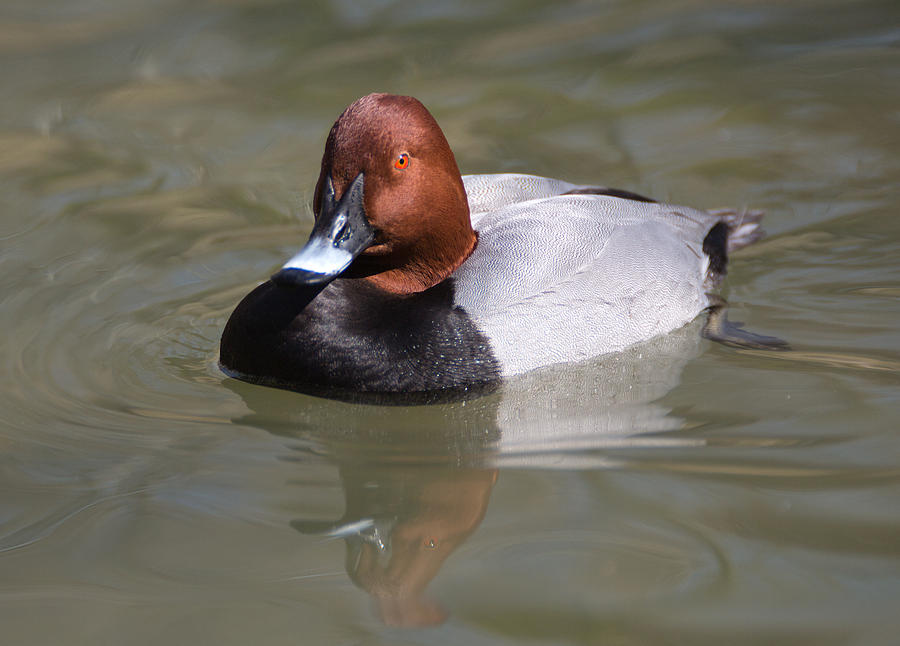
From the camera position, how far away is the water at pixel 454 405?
282cm

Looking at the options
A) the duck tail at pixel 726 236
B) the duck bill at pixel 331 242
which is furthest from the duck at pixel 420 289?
the duck tail at pixel 726 236

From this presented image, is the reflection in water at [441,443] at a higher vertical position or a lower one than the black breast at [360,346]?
lower

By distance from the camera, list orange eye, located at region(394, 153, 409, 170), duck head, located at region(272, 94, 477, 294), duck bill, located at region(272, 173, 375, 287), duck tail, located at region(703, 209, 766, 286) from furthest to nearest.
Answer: duck tail, located at region(703, 209, 766, 286)
orange eye, located at region(394, 153, 409, 170)
duck head, located at region(272, 94, 477, 294)
duck bill, located at region(272, 173, 375, 287)

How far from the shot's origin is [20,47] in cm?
801

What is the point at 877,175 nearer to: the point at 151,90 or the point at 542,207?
the point at 542,207

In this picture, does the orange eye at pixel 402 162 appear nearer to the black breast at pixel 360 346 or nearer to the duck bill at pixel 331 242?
the duck bill at pixel 331 242

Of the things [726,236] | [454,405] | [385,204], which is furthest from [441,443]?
[726,236]

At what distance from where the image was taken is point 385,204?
3.96 metres

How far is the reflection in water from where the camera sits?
3031mm

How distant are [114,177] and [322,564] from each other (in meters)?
4.07

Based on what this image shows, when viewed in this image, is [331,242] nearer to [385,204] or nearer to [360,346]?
[385,204]

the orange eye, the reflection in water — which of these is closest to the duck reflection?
the reflection in water

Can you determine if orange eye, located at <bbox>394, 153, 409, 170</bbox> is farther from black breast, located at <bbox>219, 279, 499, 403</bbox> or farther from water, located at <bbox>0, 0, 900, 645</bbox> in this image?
water, located at <bbox>0, 0, 900, 645</bbox>

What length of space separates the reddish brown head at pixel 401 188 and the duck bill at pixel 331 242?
0.13 feet
